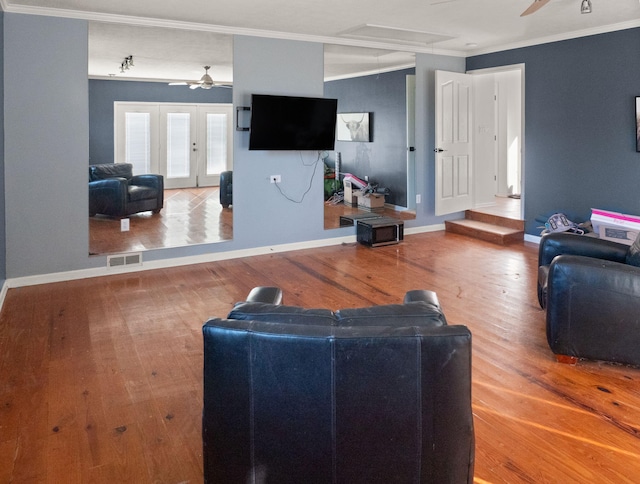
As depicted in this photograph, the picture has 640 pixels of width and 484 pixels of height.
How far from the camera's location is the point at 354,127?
7.55 m

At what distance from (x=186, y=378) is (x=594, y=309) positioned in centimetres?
232

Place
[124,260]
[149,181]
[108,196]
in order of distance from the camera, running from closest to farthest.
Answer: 1. [124,260]
2. [108,196]
3. [149,181]

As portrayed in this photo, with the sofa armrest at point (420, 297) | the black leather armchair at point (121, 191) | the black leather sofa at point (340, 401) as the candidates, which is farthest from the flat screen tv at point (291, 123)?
the black leather sofa at point (340, 401)

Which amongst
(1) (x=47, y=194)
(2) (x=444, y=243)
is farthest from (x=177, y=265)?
(2) (x=444, y=243)

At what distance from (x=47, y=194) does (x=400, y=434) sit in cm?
447

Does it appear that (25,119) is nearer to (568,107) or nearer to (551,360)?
(551,360)

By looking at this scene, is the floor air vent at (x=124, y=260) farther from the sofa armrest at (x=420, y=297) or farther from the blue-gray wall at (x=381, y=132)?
the sofa armrest at (x=420, y=297)

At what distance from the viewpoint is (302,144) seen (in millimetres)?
5969

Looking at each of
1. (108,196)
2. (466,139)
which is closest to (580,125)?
(466,139)

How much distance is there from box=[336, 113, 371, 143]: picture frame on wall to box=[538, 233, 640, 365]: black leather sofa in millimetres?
4706

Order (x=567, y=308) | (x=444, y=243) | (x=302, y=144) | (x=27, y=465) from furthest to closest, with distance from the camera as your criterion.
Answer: (x=444, y=243)
(x=302, y=144)
(x=567, y=308)
(x=27, y=465)

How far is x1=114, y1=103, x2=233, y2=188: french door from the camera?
7.86 m

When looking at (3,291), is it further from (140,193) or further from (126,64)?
(126,64)

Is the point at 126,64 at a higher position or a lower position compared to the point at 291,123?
higher
